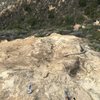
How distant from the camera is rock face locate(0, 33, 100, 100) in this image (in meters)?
14.4

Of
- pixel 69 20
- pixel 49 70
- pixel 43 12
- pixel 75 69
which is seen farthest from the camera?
pixel 43 12

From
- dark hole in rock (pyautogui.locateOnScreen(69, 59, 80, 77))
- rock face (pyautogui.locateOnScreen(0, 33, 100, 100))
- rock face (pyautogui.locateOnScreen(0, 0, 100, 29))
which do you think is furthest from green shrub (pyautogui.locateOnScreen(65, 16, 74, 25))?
dark hole in rock (pyautogui.locateOnScreen(69, 59, 80, 77))

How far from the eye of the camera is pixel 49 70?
1597cm

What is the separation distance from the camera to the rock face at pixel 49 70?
1442 cm

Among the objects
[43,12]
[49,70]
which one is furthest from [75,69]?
[43,12]

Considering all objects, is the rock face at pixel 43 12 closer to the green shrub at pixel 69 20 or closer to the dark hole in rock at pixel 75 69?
the green shrub at pixel 69 20

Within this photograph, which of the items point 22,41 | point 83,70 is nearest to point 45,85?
point 83,70

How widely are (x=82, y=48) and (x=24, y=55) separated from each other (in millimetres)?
3418

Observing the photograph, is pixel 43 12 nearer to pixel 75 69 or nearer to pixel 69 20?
pixel 69 20

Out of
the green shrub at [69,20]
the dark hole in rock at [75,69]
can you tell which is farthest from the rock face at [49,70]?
the green shrub at [69,20]

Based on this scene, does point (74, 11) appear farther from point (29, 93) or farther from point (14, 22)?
point (29, 93)

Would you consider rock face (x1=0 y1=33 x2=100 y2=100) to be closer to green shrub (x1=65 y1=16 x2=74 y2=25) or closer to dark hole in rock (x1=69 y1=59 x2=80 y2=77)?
dark hole in rock (x1=69 y1=59 x2=80 y2=77)

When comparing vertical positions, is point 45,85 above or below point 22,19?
above

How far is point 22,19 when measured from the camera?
35.2 meters
